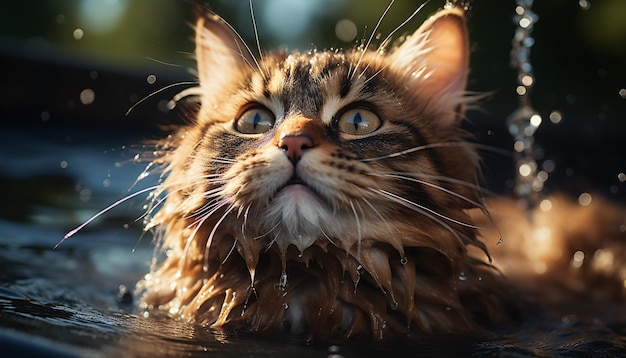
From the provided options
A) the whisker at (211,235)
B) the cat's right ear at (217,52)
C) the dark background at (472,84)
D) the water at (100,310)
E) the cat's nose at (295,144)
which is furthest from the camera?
the dark background at (472,84)

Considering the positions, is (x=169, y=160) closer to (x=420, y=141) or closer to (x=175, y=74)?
(x=420, y=141)

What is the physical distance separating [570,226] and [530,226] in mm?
197

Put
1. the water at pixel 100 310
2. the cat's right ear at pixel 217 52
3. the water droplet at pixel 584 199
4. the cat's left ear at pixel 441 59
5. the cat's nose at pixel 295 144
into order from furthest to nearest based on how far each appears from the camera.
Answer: the water droplet at pixel 584 199, the cat's right ear at pixel 217 52, the cat's left ear at pixel 441 59, the cat's nose at pixel 295 144, the water at pixel 100 310

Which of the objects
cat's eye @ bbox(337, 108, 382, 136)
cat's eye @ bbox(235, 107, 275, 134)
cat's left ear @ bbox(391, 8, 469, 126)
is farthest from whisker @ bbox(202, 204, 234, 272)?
cat's left ear @ bbox(391, 8, 469, 126)

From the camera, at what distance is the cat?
1953 mm

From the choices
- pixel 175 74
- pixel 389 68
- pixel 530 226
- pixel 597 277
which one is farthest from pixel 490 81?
pixel 389 68

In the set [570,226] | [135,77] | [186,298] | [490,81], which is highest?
[490,81]

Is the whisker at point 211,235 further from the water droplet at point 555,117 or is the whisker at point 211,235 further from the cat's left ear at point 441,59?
the water droplet at point 555,117

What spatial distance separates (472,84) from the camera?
2703 mm

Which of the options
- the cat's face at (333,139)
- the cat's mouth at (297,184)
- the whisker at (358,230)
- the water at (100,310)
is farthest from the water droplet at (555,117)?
the cat's mouth at (297,184)

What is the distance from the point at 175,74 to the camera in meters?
5.82

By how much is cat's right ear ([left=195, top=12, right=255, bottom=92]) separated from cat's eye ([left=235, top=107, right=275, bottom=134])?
28 cm

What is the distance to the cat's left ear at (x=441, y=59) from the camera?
7.70 feet

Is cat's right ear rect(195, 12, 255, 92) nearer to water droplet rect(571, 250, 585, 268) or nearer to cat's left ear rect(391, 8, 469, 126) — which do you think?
cat's left ear rect(391, 8, 469, 126)
